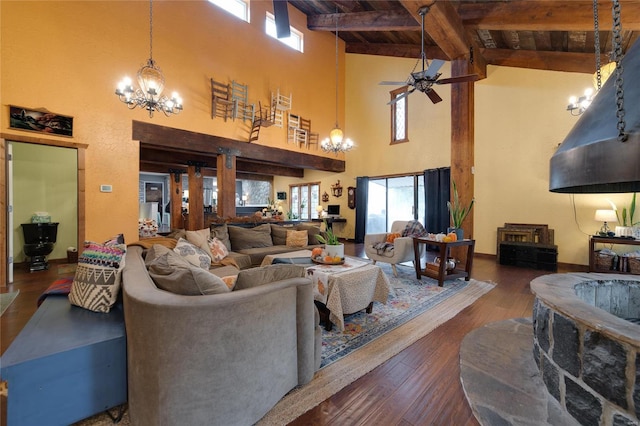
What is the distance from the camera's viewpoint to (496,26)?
175 inches

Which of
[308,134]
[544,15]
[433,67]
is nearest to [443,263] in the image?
[433,67]

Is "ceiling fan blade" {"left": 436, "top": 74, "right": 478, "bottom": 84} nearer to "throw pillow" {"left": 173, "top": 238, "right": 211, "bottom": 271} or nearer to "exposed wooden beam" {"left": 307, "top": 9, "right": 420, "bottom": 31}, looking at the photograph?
"exposed wooden beam" {"left": 307, "top": 9, "right": 420, "bottom": 31}

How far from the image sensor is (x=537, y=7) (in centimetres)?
397

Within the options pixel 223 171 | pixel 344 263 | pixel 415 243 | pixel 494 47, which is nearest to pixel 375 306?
pixel 344 263

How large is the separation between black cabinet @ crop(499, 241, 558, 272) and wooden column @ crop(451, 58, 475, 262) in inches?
44.2

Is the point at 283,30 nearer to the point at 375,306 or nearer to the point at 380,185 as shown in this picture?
the point at 375,306

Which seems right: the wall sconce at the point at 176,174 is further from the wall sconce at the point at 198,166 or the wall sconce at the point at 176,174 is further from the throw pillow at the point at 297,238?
the throw pillow at the point at 297,238

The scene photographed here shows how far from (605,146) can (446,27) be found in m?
4.01

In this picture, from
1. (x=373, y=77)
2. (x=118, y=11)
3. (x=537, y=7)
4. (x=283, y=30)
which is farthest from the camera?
(x=373, y=77)

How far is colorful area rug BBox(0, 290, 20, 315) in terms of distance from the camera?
304cm

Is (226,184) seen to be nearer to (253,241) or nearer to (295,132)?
(253,241)

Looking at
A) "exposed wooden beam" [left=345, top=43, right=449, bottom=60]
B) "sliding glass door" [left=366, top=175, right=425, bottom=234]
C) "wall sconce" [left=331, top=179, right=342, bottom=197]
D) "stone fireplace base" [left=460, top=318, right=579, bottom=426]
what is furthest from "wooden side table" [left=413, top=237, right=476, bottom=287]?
"wall sconce" [left=331, top=179, right=342, bottom=197]

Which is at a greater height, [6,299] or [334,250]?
[334,250]

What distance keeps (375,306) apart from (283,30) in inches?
149
